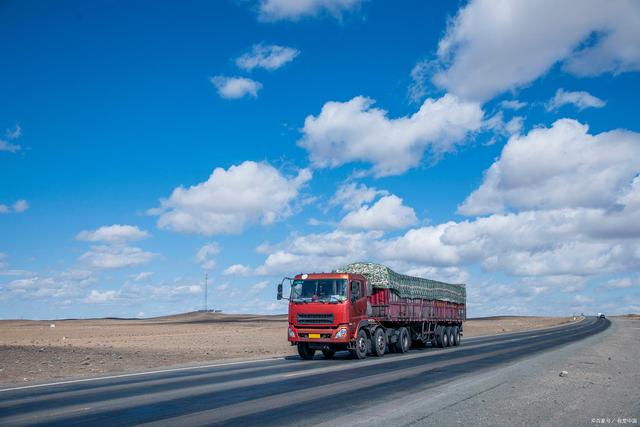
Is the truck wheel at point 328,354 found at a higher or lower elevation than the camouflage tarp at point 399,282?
lower

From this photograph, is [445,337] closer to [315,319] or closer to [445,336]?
[445,336]

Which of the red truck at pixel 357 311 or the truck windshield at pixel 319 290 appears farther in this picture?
the truck windshield at pixel 319 290

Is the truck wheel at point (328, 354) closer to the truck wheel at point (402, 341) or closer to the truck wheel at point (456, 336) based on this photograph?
the truck wheel at point (402, 341)

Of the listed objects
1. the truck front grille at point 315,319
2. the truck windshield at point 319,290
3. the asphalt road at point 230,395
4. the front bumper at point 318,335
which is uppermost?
the truck windshield at point 319,290

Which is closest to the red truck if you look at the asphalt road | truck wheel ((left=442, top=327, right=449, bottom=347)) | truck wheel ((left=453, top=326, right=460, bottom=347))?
truck wheel ((left=442, top=327, right=449, bottom=347))

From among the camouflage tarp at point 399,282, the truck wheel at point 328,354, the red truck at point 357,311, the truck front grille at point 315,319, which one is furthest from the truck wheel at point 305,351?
the camouflage tarp at point 399,282

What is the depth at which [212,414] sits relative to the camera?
10125 millimetres

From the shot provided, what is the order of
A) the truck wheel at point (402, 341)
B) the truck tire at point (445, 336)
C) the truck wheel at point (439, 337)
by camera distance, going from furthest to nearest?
1. the truck tire at point (445, 336)
2. the truck wheel at point (439, 337)
3. the truck wheel at point (402, 341)

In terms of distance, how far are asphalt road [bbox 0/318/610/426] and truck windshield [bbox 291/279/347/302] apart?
3.45 metres

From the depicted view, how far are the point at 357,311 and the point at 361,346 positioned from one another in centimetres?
145

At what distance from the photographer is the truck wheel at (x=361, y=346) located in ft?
73.8

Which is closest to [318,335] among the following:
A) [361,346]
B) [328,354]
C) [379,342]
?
[361,346]

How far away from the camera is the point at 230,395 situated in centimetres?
1253

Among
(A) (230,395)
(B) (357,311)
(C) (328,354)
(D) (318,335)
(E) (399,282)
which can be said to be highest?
(E) (399,282)
